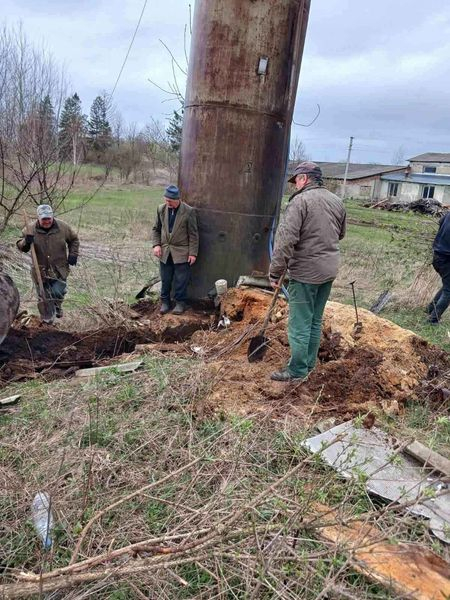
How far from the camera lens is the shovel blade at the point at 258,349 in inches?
187

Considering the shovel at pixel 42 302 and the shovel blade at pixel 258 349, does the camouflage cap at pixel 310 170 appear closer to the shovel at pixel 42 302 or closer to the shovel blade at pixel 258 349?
the shovel blade at pixel 258 349

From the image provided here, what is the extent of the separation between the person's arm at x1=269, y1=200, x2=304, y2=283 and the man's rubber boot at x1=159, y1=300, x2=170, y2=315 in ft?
8.85

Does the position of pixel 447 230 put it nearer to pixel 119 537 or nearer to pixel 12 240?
pixel 119 537

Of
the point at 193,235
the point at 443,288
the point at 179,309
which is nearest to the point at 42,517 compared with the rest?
the point at 179,309

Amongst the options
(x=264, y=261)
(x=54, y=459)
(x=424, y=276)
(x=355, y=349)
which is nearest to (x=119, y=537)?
(x=54, y=459)

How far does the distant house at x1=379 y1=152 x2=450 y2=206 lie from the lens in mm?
51406

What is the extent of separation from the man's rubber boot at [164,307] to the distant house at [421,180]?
48.1m

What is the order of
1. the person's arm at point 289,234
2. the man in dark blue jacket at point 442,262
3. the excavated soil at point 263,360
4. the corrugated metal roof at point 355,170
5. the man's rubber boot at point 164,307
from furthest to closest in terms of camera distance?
the corrugated metal roof at point 355,170 < the man in dark blue jacket at point 442,262 < the man's rubber boot at point 164,307 < the person's arm at point 289,234 < the excavated soil at point 263,360

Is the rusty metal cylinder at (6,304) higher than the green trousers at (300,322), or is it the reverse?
the green trousers at (300,322)

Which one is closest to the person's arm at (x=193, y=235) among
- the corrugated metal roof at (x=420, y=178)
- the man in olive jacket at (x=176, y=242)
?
the man in olive jacket at (x=176, y=242)

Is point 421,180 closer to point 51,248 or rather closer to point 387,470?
point 51,248

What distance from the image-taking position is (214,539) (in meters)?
2.15

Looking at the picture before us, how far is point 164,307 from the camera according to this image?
6.61m

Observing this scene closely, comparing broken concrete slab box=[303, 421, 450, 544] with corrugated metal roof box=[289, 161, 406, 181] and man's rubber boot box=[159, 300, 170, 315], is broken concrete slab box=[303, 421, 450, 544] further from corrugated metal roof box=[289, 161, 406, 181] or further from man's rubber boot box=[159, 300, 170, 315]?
corrugated metal roof box=[289, 161, 406, 181]
